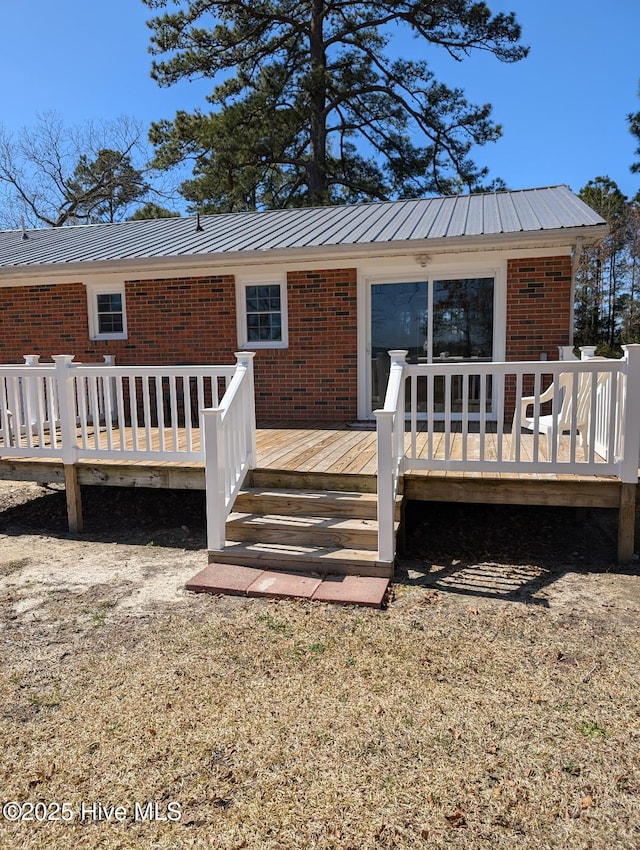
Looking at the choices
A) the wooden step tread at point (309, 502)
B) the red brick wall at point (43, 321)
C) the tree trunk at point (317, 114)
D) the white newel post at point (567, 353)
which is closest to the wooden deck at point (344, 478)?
the wooden step tread at point (309, 502)

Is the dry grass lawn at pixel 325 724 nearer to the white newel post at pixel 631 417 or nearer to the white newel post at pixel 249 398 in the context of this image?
the white newel post at pixel 631 417

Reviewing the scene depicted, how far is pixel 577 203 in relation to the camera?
7.90 metres

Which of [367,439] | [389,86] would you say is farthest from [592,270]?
[367,439]

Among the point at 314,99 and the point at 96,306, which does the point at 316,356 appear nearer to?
the point at 96,306

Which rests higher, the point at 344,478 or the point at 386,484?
the point at 386,484

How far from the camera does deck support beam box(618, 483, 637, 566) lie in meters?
4.62

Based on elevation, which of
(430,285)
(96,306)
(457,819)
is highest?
(430,285)

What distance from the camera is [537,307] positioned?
280 inches

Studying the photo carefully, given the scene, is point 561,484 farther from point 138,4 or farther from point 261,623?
point 138,4

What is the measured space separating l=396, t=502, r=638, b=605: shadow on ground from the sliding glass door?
6.09 ft

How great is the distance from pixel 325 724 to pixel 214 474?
2246mm

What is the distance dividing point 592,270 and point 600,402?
2251cm

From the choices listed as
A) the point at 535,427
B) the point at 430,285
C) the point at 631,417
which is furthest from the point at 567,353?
the point at 535,427

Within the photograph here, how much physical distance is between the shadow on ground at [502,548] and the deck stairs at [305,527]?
0.41 metres
